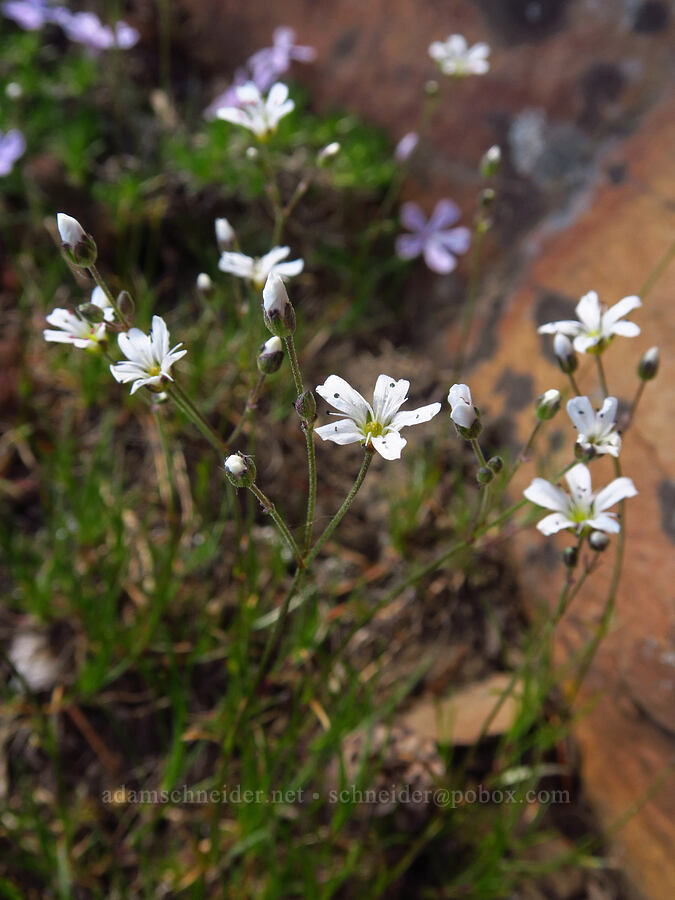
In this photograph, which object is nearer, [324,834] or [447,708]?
[324,834]

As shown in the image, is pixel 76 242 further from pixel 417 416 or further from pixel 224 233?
pixel 417 416

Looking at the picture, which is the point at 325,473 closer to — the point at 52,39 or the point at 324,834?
the point at 324,834

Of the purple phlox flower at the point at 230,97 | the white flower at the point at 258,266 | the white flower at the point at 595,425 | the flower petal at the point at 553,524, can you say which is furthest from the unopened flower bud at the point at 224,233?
the purple phlox flower at the point at 230,97

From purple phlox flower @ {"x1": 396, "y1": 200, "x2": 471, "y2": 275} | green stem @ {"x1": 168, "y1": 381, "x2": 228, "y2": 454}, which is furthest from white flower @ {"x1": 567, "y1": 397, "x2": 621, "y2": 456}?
purple phlox flower @ {"x1": 396, "y1": 200, "x2": 471, "y2": 275}

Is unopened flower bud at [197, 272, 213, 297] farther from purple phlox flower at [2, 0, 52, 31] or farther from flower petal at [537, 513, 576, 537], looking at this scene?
purple phlox flower at [2, 0, 52, 31]

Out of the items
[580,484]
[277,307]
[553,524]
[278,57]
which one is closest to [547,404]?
[580,484]

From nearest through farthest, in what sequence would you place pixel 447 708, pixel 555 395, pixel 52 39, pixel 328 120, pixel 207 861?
pixel 555 395 → pixel 207 861 → pixel 447 708 → pixel 328 120 → pixel 52 39

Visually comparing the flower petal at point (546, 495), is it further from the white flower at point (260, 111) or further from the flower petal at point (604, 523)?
the white flower at point (260, 111)

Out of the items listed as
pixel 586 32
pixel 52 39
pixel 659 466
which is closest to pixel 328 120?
pixel 586 32
